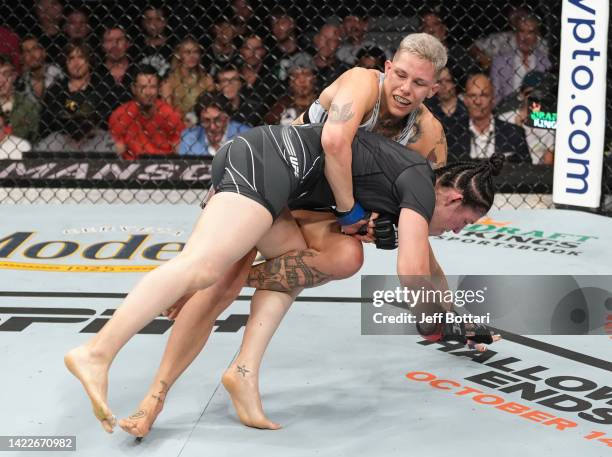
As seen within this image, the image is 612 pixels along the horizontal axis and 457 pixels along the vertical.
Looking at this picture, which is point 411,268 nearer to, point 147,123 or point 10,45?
point 147,123

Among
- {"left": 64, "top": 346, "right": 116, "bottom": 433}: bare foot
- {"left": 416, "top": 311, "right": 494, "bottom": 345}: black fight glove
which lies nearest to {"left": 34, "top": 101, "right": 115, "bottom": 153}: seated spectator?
{"left": 416, "top": 311, "right": 494, "bottom": 345}: black fight glove

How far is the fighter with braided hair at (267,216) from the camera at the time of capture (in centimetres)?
171

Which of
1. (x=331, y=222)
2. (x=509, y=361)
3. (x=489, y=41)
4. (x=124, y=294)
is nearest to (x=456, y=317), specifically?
(x=509, y=361)

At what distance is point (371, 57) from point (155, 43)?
1068 millimetres

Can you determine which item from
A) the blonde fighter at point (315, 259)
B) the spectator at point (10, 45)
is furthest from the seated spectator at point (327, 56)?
the blonde fighter at point (315, 259)

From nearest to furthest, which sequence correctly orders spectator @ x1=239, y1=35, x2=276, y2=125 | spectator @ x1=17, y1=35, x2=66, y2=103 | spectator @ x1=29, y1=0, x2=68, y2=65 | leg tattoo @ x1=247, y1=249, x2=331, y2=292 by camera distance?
leg tattoo @ x1=247, y1=249, x2=331, y2=292, spectator @ x1=239, y1=35, x2=276, y2=125, spectator @ x1=17, y1=35, x2=66, y2=103, spectator @ x1=29, y1=0, x2=68, y2=65

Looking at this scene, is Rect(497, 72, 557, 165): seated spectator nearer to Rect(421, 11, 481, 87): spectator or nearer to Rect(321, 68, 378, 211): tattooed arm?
Rect(421, 11, 481, 87): spectator

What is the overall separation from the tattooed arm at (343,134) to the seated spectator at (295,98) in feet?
7.30

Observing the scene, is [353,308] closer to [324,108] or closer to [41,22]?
[324,108]

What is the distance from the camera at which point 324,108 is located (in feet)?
7.41

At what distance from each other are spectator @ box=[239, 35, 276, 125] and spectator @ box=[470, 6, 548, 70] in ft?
3.30

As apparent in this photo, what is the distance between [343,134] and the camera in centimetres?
193

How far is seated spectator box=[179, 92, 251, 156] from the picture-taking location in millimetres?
4305

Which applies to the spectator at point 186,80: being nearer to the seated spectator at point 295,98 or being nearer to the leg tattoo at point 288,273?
the seated spectator at point 295,98
